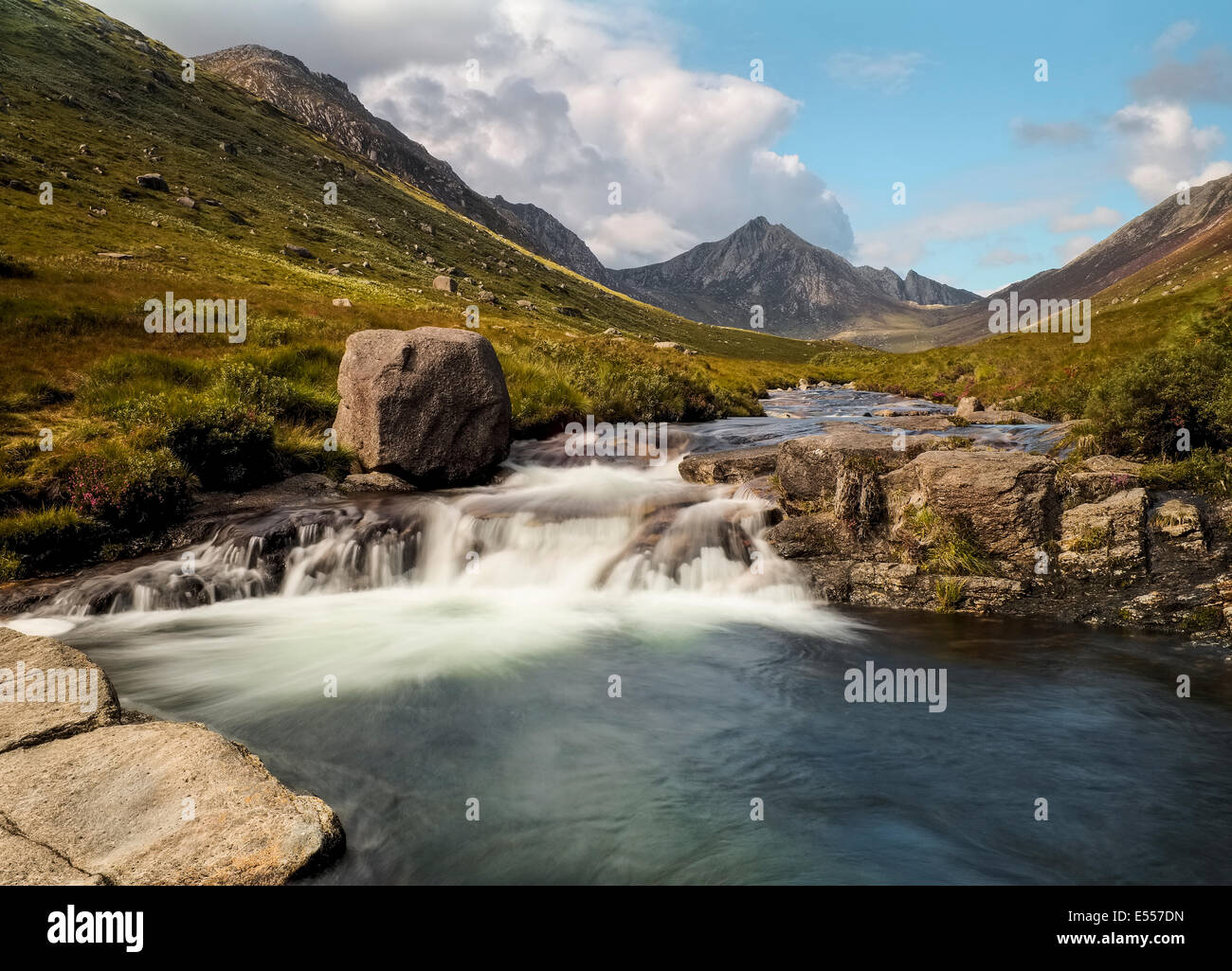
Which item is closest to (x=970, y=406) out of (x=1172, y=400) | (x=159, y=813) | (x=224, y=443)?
(x=1172, y=400)

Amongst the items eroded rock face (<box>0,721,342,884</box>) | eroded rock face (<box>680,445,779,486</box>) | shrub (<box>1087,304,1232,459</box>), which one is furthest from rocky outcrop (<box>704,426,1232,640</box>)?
eroded rock face (<box>0,721,342,884</box>)

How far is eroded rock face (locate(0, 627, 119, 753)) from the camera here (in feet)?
20.0

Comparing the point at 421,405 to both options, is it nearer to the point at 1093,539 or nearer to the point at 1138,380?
the point at 1093,539

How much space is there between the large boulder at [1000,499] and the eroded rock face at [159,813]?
37.1 feet

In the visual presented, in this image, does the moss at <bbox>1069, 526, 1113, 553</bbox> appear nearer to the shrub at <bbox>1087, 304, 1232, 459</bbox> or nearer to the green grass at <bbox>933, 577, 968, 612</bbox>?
the green grass at <bbox>933, 577, 968, 612</bbox>

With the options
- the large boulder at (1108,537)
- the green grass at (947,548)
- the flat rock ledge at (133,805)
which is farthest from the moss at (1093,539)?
the flat rock ledge at (133,805)

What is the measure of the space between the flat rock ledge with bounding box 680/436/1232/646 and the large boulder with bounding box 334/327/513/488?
951 centimetres

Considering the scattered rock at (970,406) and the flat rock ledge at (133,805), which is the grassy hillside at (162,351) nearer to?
the flat rock ledge at (133,805)

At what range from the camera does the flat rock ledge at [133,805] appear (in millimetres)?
4547

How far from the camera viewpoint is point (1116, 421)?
47.7 feet

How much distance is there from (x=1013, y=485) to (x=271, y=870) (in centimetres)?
1238

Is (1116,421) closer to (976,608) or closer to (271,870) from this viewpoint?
(976,608)
